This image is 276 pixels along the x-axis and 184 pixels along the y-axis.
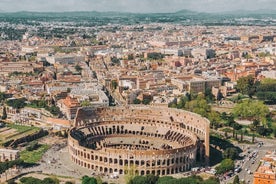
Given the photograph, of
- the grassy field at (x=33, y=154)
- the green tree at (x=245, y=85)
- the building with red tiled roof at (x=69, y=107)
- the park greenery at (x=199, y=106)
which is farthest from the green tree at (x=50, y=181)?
the green tree at (x=245, y=85)

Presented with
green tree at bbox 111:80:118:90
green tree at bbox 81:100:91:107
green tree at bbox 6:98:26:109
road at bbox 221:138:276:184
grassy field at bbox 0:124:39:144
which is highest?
green tree at bbox 81:100:91:107

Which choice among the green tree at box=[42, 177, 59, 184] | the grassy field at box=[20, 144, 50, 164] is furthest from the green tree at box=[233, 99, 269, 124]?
the green tree at box=[42, 177, 59, 184]

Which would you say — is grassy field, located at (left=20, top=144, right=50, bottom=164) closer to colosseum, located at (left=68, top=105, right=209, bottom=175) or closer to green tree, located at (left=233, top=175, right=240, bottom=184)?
colosseum, located at (left=68, top=105, right=209, bottom=175)

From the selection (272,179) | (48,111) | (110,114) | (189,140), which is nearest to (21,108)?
(48,111)

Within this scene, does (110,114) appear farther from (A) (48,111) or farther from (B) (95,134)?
(A) (48,111)

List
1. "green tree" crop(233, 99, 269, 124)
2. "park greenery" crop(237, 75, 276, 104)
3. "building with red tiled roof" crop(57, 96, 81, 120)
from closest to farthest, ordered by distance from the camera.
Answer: "green tree" crop(233, 99, 269, 124)
"building with red tiled roof" crop(57, 96, 81, 120)
"park greenery" crop(237, 75, 276, 104)

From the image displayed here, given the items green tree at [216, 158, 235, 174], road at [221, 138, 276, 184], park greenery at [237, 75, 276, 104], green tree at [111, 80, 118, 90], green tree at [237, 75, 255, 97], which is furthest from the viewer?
green tree at [111, 80, 118, 90]

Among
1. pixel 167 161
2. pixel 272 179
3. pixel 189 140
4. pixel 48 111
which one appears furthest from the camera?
pixel 48 111
